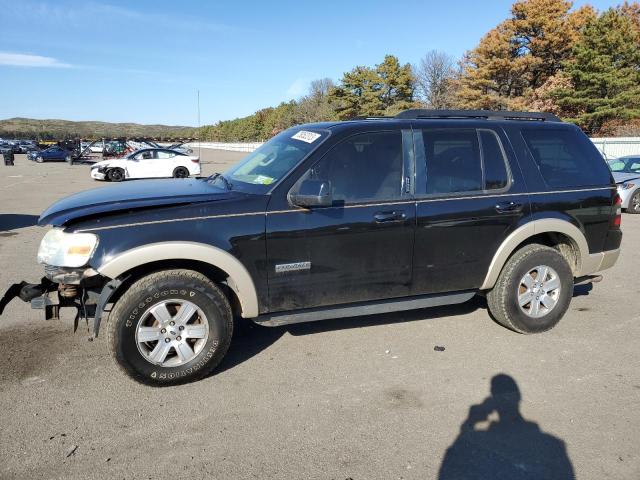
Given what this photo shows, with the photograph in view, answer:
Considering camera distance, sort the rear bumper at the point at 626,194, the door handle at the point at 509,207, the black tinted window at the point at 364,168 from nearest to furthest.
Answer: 1. the black tinted window at the point at 364,168
2. the door handle at the point at 509,207
3. the rear bumper at the point at 626,194

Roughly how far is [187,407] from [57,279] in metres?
1.26

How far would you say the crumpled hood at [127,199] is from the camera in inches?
139

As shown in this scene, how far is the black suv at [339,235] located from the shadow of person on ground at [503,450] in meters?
1.21

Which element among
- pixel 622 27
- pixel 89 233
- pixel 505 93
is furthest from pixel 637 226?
pixel 505 93

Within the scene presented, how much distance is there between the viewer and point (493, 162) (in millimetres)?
4531

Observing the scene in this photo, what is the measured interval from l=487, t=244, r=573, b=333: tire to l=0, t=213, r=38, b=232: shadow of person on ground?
374 inches

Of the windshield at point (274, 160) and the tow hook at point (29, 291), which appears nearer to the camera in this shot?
the tow hook at point (29, 291)

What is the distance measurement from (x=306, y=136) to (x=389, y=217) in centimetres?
103

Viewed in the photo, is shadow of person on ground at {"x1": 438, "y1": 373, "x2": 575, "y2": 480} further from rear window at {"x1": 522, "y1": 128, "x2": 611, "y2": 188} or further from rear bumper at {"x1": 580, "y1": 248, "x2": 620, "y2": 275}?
rear window at {"x1": 522, "y1": 128, "x2": 611, "y2": 188}

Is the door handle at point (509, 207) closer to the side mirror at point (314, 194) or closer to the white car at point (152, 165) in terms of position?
the side mirror at point (314, 194)

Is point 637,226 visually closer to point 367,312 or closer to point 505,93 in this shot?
point 367,312

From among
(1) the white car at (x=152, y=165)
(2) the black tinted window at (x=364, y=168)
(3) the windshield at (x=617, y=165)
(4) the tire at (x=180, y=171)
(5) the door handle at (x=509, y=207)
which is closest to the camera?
(2) the black tinted window at (x=364, y=168)

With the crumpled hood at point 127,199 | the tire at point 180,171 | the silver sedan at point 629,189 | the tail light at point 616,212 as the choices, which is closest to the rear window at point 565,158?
the tail light at point 616,212

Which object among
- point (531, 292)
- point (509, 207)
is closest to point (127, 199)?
point (509, 207)
